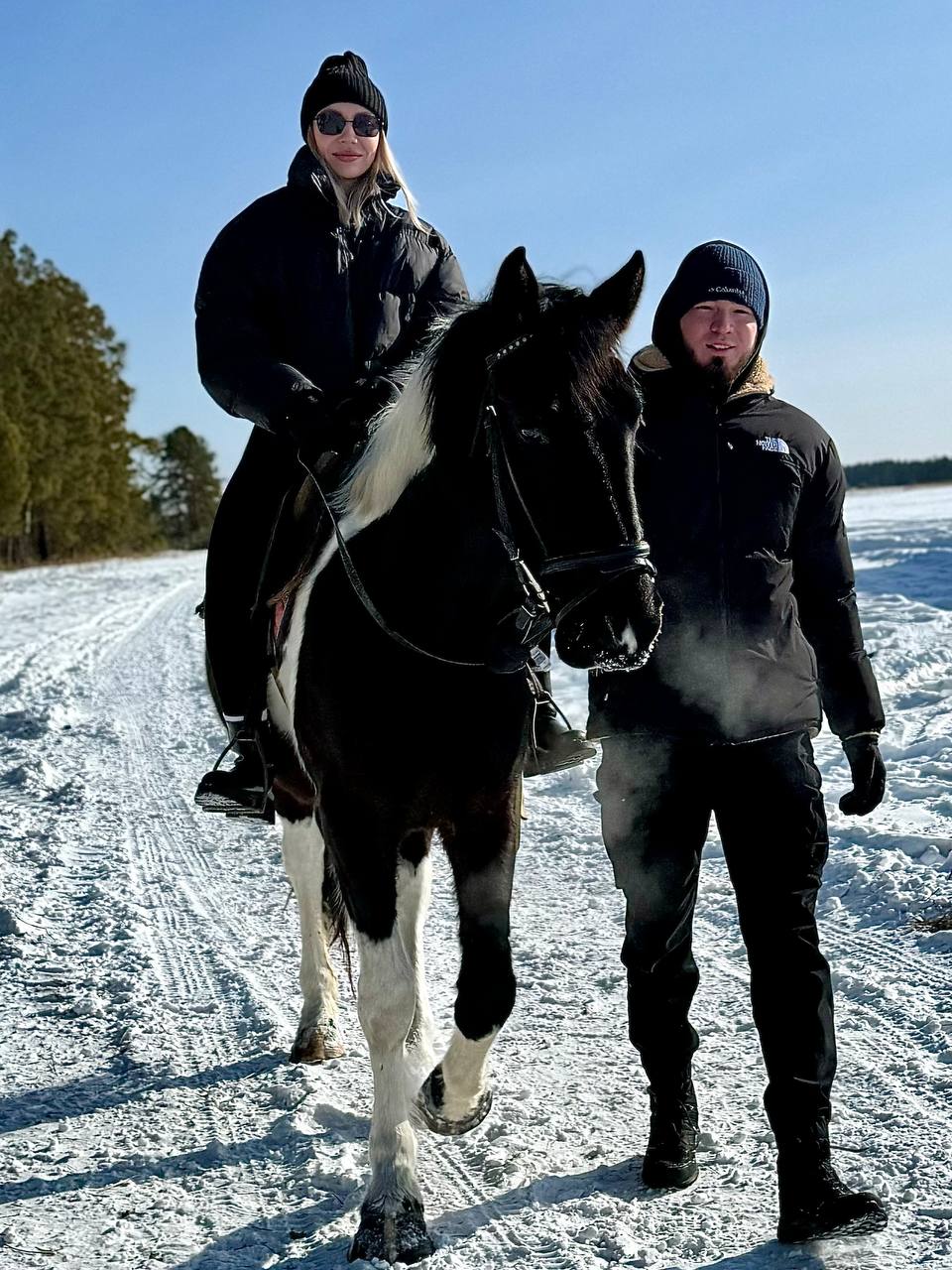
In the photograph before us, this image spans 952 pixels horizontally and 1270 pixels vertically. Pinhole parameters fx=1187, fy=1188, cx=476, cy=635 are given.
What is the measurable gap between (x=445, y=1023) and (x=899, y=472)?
8796 centimetres

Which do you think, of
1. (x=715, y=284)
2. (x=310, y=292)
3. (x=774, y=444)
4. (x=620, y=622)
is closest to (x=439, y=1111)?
(x=620, y=622)

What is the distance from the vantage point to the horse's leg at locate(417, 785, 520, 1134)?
3416 mm

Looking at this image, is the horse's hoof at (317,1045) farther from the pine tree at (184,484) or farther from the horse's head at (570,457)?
the pine tree at (184,484)

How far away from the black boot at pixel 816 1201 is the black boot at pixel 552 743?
136cm

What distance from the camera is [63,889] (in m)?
6.08

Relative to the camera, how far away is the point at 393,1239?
3.09m

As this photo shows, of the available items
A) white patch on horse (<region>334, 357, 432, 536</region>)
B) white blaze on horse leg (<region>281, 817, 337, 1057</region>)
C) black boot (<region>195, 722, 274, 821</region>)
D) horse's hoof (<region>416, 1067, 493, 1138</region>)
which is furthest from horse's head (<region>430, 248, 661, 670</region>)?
white blaze on horse leg (<region>281, 817, 337, 1057</region>)

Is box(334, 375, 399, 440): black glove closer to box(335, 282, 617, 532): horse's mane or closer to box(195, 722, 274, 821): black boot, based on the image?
box(335, 282, 617, 532): horse's mane

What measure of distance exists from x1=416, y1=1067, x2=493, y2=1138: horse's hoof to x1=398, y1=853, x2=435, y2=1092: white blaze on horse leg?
0.17ft

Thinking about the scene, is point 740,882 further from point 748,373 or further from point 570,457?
point 748,373

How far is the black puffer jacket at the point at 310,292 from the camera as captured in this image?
397cm

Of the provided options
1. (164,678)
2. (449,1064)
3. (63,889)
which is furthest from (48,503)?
(449,1064)

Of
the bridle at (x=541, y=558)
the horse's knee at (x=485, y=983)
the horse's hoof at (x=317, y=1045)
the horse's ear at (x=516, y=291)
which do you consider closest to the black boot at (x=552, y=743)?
the horse's knee at (x=485, y=983)

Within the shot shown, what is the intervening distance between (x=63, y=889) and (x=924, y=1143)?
433 cm
